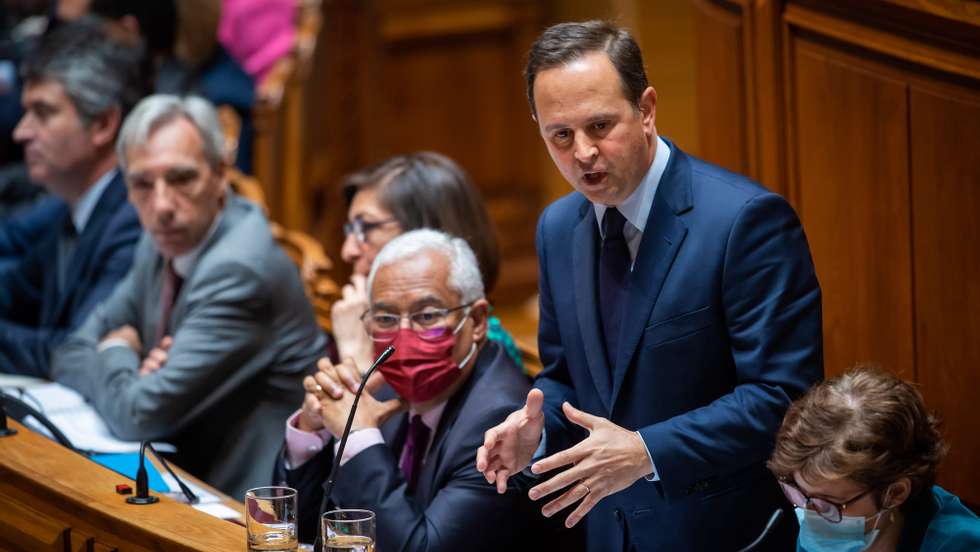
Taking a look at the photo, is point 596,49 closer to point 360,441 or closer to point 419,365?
point 419,365

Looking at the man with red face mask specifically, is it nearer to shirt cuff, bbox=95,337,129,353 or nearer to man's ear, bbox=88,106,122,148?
shirt cuff, bbox=95,337,129,353

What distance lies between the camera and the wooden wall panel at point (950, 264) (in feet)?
7.58

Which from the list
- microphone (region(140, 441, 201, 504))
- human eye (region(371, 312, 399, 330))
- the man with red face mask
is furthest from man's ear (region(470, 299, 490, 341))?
microphone (region(140, 441, 201, 504))

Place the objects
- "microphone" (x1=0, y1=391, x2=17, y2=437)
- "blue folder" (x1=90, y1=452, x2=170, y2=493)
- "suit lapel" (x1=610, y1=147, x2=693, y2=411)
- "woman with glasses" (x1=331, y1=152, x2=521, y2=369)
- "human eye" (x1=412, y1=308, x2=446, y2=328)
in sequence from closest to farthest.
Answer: "suit lapel" (x1=610, y1=147, x2=693, y2=411), "human eye" (x1=412, y1=308, x2=446, y2=328), "blue folder" (x1=90, y1=452, x2=170, y2=493), "microphone" (x1=0, y1=391, x2=17, y2=437), "woman with glasses" (x1=331, y1=152, x2=521, y2=369)

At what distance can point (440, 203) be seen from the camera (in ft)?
9.86

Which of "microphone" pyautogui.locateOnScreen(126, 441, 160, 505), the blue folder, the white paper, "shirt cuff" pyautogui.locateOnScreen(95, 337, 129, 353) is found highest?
"microphone" pyautogui.locateOnScreen(126, 441, 160, 505)

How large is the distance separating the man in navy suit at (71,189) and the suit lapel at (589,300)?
76.3 inches

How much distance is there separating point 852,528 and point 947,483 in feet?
1.97

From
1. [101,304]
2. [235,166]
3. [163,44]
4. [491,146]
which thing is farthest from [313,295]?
[491,146]

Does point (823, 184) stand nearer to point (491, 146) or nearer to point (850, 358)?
point (850, 358)

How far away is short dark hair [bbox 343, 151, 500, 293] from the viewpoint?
2.98 metres

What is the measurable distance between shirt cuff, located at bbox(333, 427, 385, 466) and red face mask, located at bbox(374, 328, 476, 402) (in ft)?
0.32

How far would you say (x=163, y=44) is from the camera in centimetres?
501

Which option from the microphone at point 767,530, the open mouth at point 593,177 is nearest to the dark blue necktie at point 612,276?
the open mouth at point 593,177
